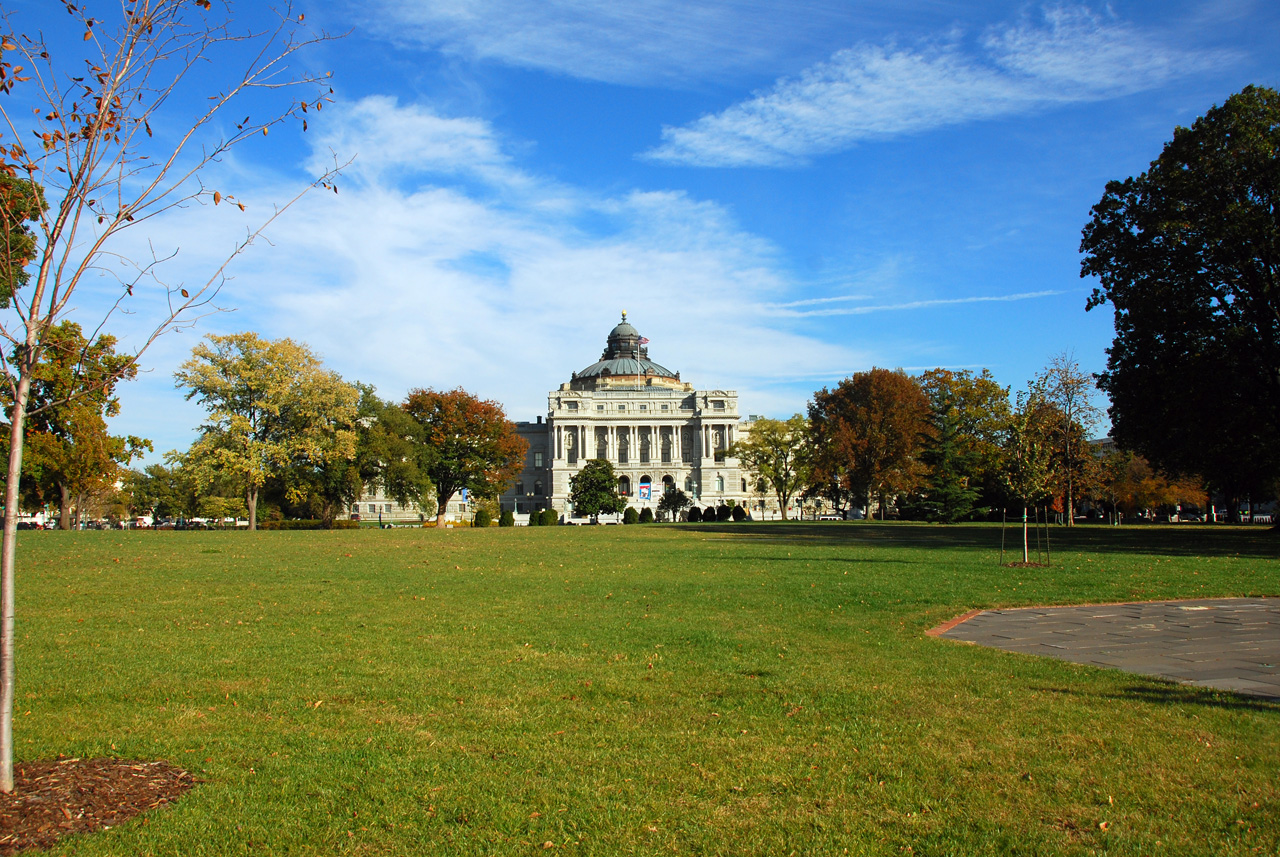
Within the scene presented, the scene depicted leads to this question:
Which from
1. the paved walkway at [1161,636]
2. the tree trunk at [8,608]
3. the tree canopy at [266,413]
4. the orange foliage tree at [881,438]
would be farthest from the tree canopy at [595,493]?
the tree trunk at [8,608]

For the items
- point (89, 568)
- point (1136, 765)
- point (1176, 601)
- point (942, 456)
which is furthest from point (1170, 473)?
point (89, 568)

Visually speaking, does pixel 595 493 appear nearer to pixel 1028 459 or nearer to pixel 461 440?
pixel 461 440

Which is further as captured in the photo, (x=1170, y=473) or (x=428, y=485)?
(x=428, y=485)

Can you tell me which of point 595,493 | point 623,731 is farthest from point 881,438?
point 623,731

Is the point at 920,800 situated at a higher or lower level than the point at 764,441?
lower

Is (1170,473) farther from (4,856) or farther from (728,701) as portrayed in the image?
(4,856)

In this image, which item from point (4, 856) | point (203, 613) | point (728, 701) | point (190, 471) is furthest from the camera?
point (190, 471)

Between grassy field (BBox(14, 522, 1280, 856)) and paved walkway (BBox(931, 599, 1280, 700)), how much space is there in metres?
0.69

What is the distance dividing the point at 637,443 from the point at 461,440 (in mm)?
51462

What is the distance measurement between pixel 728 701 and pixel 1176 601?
10.3 m

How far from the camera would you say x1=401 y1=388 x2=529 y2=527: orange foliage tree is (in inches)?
2534

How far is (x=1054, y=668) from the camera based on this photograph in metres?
8.36

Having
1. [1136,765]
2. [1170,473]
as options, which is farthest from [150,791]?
[1170,473]

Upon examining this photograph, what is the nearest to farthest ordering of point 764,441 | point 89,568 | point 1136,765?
point 1136,765
point 89,568
point 764,441
